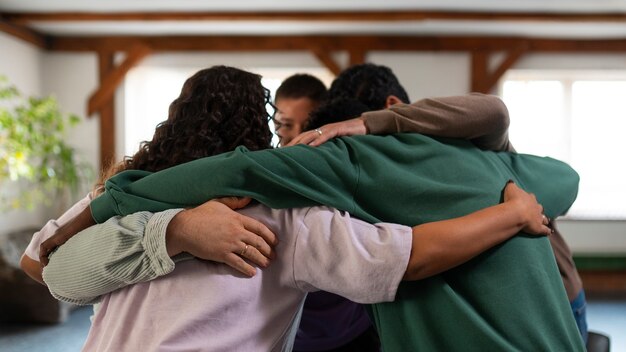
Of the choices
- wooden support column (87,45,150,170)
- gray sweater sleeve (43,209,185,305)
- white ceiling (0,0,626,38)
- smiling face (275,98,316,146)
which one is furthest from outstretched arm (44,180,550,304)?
wooden support column (87,45,150,170)

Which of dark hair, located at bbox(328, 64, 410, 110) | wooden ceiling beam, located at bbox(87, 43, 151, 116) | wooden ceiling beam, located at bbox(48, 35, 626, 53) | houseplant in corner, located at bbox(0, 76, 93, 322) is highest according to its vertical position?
wooden ceiling beam, located at bbox(48, 35, 626, 53)

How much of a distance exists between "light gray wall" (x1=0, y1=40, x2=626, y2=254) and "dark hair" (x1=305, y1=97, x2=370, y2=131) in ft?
16.9

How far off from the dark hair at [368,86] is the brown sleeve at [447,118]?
44 centimetres

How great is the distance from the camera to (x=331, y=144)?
3.80ft

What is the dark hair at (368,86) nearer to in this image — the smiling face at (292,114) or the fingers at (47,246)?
the smiling face at (292,114)

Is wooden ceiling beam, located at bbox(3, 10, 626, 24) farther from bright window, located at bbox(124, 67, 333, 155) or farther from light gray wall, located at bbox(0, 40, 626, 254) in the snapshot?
bright window, located at bbox(124, 67, 333, 155)

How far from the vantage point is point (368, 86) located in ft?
5.63

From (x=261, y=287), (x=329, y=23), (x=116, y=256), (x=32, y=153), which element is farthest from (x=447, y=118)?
(x=32, y=153)

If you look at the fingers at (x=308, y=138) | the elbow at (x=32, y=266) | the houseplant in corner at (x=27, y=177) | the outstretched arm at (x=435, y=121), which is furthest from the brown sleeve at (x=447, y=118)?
the houseplant in corner at (x=27, y=177)

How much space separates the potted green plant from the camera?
500cm

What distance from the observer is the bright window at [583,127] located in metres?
6.56

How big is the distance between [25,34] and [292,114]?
510 cm

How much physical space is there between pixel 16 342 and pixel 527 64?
5.61 m

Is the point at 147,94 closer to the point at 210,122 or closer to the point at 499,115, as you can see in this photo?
the point at 210,122
